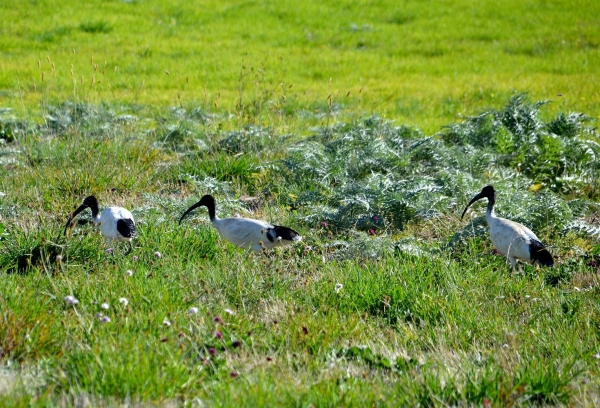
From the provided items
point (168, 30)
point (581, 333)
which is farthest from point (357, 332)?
point (168, 30)

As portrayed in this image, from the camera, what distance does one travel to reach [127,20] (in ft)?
65.8

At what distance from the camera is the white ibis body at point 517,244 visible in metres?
6.56

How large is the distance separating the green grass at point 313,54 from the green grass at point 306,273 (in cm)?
243

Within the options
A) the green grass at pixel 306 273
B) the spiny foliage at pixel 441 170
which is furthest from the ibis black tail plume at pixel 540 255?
the spiny foliage at pixel 441 170

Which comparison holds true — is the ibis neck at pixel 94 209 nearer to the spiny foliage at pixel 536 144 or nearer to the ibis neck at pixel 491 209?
the ibis neck at pixel 491 209

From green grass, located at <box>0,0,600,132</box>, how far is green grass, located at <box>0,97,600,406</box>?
2.43m

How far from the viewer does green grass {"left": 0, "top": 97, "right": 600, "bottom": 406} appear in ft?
13.3

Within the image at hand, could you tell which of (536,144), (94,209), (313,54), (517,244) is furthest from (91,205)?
(313,54)

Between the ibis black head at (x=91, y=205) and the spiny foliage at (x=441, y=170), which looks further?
the spiny foliage at (x=441, y=170)

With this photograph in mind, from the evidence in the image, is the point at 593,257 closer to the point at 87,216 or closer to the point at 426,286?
the point at 426,286

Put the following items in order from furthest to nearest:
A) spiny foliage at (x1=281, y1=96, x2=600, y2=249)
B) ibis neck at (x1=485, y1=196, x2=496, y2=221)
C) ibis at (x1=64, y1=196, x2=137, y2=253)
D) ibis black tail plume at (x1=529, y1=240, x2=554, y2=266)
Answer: spiny foliage at (x1=281, y1=96, x2=600, y2=249), ibis neck at (x1=485, y1=196, x2=496, y2=221), ibis at (x1=64, y1=196, x2=137, y2=253), ibis black tail plume at (x1=529, y1=240, x2=554, y2=266)

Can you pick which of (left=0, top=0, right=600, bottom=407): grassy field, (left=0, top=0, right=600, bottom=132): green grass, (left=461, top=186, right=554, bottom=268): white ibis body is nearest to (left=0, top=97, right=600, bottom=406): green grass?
(left=0, top=0, right=600, bottom=407): grassy field

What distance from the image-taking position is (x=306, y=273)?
633 cm

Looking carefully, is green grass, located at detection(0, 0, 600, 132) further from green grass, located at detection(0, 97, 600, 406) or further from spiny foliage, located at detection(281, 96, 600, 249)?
green grass, located at detection(0, 97, 600, 406)
